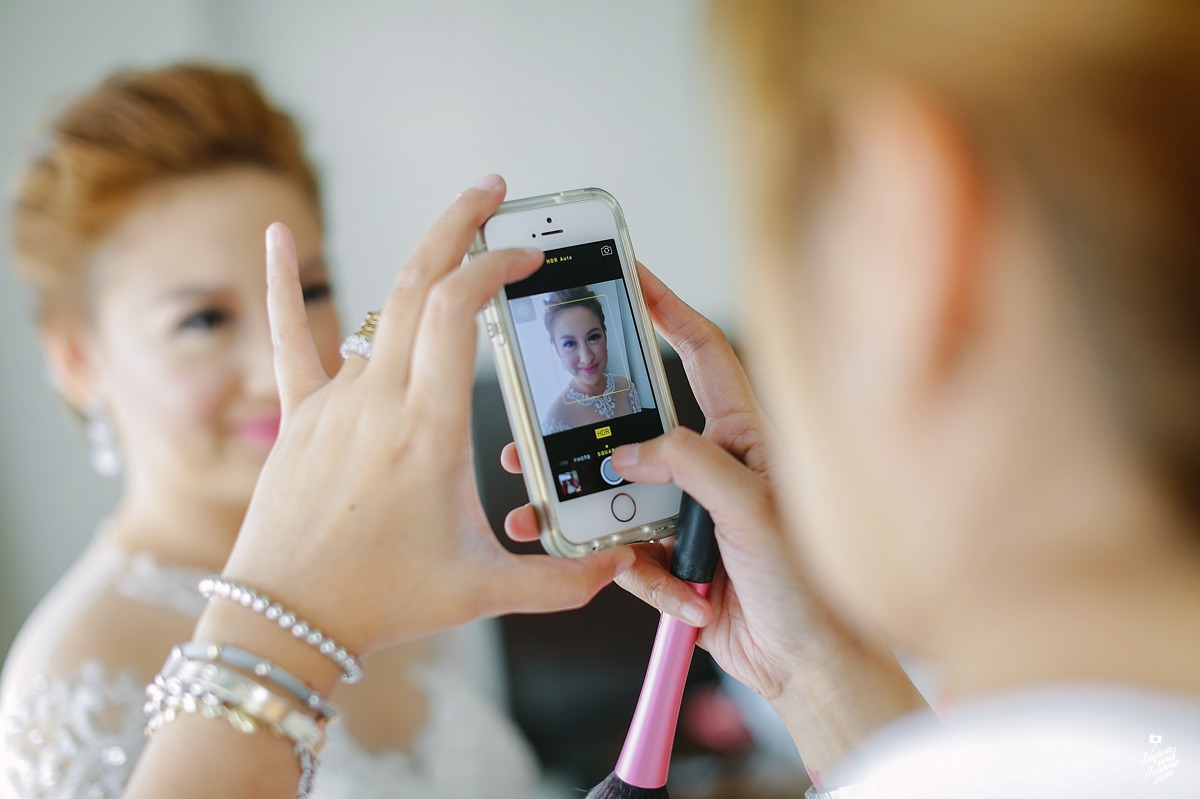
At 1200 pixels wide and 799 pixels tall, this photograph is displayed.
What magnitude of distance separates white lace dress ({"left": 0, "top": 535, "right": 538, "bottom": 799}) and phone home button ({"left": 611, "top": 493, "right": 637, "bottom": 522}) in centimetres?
53

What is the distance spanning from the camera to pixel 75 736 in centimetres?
72

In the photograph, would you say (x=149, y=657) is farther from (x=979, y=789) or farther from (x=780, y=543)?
(x=979, y=789)

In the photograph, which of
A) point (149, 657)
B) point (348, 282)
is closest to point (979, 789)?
point (149, 657)

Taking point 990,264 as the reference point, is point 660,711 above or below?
below

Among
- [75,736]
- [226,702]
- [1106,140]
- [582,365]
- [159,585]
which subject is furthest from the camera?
[159,585]

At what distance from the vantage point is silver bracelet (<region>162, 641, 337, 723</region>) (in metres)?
0.33

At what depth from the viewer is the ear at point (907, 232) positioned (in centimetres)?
21

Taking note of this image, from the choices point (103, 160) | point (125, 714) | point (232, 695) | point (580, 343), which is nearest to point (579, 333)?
point (580, 343)

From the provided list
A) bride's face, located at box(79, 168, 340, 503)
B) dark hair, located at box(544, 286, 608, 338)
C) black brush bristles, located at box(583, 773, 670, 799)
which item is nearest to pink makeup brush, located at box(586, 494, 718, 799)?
A: black brush bristles, located at box(583, 773, 670, 799)

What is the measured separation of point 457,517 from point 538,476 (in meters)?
0.07

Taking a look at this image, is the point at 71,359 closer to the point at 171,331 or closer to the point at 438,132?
the point at 171,331

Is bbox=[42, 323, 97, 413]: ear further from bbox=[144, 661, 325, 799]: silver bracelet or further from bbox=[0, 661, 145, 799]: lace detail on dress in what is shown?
bbox=[144, 661, 325, 799]: silver bracelet

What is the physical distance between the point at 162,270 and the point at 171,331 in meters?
0.06

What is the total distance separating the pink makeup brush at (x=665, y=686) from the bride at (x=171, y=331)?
56cm
